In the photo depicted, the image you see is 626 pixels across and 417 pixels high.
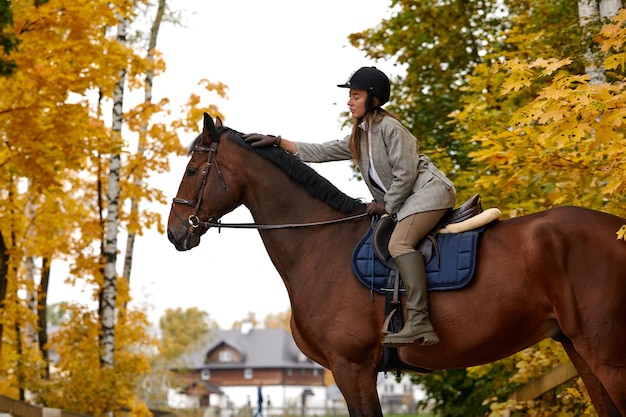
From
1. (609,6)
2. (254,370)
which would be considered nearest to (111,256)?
(609,6)

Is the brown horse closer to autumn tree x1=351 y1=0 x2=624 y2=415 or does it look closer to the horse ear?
the horse ear

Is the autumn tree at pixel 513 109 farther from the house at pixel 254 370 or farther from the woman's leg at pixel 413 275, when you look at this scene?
the house at pixel 254 370

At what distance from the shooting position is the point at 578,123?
224 inches

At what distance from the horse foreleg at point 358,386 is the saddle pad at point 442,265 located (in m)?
0.53

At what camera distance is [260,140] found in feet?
19.8

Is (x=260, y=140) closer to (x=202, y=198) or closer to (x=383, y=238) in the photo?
(x=202, y=198)

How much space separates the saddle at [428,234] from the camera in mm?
5543

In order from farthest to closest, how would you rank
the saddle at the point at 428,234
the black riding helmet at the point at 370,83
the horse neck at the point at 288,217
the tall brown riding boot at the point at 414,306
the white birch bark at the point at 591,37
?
the white birch bark at the point at 591,37, the horse neck at the point at 288,217, the black riding helmet at the point at 370,83, the saddle at the point at 428,234, the tall brown riding boot at the point at 414,306

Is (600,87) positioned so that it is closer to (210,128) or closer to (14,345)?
(210,128)

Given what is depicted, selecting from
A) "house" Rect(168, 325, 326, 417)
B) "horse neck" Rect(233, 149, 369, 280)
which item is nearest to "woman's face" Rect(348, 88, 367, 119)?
"horse neck" Rect(233, 149, 369, 280)

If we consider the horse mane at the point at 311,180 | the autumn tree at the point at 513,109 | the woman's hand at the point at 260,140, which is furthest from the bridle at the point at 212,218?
the autumn tree at the point at 513,109

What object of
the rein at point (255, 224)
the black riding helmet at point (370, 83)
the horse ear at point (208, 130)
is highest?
the black riding helmet at point (370, 83)

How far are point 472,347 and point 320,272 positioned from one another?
1131mm

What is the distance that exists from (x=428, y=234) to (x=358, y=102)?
103 cm
